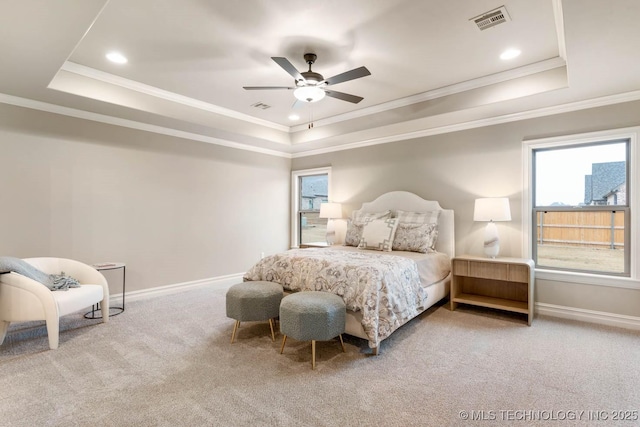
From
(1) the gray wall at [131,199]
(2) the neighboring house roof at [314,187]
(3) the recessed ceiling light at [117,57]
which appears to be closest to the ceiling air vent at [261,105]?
(1) the gray wall at [131,199]

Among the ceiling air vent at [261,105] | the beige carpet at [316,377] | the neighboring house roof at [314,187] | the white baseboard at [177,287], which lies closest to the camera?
the beige carpet at [316,377]

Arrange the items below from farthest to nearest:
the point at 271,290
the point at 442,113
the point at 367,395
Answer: the point at 442,113 → the point at 271,290 → the point at 367,395

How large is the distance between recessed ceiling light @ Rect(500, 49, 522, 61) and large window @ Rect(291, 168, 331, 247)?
12.4ft

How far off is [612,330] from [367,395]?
9.71 feet

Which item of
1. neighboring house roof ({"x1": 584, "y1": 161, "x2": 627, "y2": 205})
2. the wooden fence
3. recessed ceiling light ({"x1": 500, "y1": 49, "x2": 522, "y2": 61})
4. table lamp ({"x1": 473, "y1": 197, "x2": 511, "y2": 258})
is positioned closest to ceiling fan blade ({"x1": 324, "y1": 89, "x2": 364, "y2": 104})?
recessed ceiling light ({"x1": 500, "y1": 49, "x2": 522, "y2": 61})

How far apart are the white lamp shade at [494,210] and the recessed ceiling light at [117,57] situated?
431 centimetres

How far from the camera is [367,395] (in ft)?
6.84

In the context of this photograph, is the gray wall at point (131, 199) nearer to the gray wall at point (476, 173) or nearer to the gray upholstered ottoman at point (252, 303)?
the gray wall at point (476, 173)

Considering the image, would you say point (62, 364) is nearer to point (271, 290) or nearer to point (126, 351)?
point (126, 351)

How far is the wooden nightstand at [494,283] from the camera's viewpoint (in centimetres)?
348

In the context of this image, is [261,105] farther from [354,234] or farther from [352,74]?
[354,234]

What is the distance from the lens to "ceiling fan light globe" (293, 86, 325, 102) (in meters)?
2.96

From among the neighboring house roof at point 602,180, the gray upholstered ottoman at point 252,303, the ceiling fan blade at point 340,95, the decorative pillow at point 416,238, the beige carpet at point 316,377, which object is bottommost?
the beige carpet at point 316,377

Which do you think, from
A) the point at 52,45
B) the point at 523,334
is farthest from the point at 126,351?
the point at 523,334
